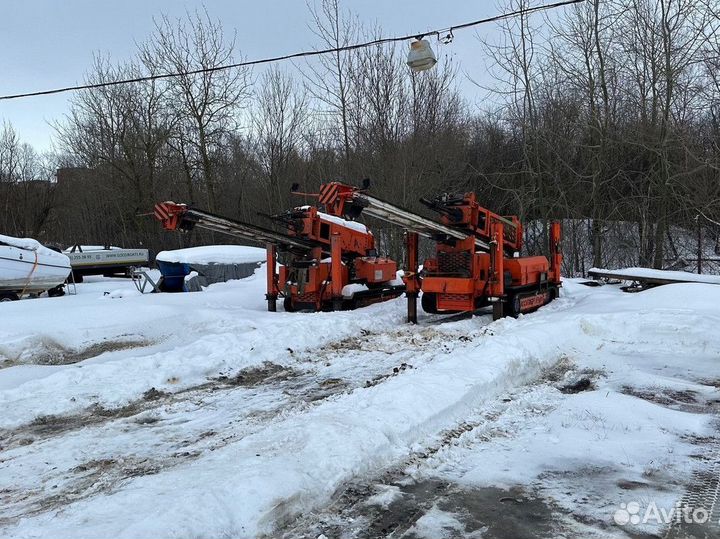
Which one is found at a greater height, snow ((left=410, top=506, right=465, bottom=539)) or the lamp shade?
the lamp shade

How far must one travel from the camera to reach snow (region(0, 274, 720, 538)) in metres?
3.76

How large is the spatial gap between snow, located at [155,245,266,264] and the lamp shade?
11.1 meters

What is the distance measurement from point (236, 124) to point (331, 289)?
20301mm

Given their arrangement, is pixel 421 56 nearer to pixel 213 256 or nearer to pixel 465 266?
pixel 465 266

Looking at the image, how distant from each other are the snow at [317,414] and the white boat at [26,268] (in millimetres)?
6118

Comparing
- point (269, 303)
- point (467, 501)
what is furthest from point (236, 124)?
point (467, 501)

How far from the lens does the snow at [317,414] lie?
376 centimetres

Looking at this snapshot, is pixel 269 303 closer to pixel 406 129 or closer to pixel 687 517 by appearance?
pixel 687 517

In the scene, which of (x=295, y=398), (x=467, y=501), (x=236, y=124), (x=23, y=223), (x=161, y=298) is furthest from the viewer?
(x=23, y=223)

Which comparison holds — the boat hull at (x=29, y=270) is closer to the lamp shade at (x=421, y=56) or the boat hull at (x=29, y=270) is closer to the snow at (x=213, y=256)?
the snow at (x=213, y=256)

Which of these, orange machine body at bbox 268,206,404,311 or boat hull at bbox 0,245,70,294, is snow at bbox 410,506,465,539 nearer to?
orange machine body at bbox 268,206,404,311

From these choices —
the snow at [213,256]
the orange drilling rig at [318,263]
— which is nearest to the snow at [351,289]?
the orange drilling rig at [318,263]

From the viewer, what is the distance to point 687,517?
3586mm
